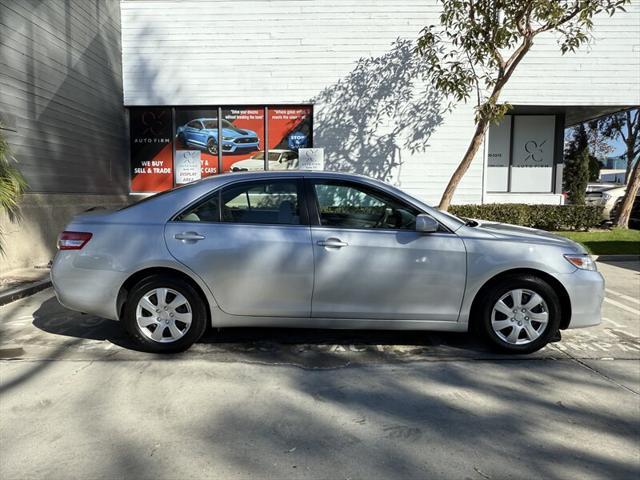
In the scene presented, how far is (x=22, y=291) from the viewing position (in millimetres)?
6336

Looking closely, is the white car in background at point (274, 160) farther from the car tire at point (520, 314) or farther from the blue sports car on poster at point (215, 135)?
the car tire at point (520, 314)

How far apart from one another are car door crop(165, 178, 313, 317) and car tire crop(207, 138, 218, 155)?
833 centimetres

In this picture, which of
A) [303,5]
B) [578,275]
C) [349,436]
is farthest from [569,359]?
[303,5]

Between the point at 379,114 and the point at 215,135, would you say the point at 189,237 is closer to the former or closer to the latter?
the point at 215,135

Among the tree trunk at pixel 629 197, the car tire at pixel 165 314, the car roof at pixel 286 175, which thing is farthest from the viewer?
the tree trunk at pixel 629 197

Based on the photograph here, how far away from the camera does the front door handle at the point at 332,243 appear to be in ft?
13.5

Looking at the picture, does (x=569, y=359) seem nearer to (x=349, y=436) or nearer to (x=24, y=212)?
(x=349, y=436)

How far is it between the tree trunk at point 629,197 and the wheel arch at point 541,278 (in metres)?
10.4

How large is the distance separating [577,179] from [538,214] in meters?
7.38

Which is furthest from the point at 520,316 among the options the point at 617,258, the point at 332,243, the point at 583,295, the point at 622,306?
the point at 617,258

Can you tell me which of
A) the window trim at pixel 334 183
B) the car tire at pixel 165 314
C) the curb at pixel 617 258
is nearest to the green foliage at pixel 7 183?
the car tire at pixel 165 314

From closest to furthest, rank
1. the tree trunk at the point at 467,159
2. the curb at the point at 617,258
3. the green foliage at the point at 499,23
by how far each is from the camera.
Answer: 1. the green foliage at the point at 499,23
2. the curb at the point at 617,258
3. the tree trunk at the point at 467,159

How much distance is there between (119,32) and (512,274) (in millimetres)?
11526

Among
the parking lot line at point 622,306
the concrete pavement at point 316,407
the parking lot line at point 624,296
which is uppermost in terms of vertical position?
the parking lot line at point 624,296
